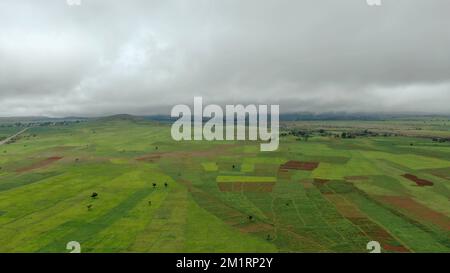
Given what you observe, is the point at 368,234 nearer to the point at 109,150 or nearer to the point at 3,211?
the point at 3,211

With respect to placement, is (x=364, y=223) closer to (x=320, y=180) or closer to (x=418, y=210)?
(x=418, y=210)

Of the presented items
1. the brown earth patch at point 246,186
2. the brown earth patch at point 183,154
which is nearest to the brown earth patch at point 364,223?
the brown earth patch at point 246,186

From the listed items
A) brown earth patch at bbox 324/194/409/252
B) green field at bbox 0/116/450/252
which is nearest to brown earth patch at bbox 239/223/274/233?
green field at bbox 0/116/450/252

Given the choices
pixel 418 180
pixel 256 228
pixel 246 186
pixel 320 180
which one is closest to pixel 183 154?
pixel 246 186

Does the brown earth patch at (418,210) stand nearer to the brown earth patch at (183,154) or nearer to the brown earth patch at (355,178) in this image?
the brown earth patch at (355,178)

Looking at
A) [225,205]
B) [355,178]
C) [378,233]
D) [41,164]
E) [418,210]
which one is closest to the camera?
[378,233]

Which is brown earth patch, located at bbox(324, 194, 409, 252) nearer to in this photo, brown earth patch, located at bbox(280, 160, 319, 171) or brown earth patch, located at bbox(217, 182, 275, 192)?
brown earth patch, located at bbox(217, 182, 275, 192)

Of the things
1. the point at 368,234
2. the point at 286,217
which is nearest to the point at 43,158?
the point at 286,217
